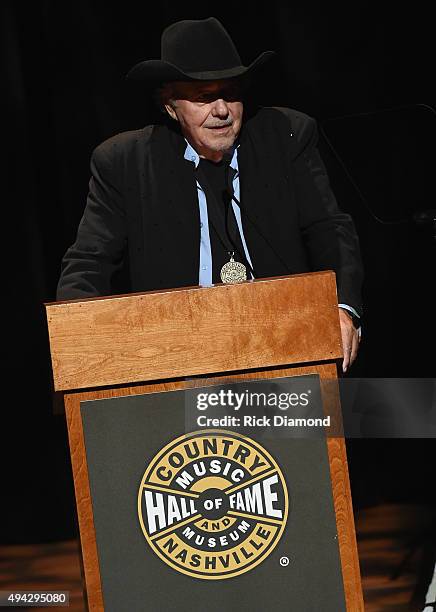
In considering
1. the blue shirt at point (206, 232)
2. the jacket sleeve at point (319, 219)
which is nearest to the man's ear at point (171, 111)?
the blue shirt at point (206, 232)

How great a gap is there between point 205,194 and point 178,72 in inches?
12.6

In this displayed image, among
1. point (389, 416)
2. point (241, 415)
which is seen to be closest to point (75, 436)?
point (241, 415)

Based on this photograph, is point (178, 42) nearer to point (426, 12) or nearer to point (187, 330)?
point (187, 330)

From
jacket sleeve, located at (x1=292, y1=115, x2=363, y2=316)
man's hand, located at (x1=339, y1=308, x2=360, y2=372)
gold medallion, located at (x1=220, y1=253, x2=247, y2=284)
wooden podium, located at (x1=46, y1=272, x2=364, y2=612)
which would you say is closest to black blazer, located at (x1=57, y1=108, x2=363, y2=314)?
jacket sleeve, located at (x1=292, y1=115, x2=363, y2=316)

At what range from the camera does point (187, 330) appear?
2.19m

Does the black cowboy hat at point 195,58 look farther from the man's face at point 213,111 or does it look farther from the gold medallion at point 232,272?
the gold medallion at point 232,272

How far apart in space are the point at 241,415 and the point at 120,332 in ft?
0.89

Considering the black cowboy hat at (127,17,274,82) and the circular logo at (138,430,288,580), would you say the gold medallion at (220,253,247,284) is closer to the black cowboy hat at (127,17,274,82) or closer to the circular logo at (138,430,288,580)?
the black cowboy hat at (127,17,274,82)

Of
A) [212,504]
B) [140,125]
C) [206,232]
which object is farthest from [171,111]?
[140,125]

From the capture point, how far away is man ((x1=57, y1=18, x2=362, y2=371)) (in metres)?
2.78

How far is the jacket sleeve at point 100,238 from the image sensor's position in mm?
2723

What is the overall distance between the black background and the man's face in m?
1.09

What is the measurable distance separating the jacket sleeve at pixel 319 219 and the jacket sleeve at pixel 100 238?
1.43 feet

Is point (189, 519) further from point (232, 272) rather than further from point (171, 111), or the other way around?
point (171, 111)
